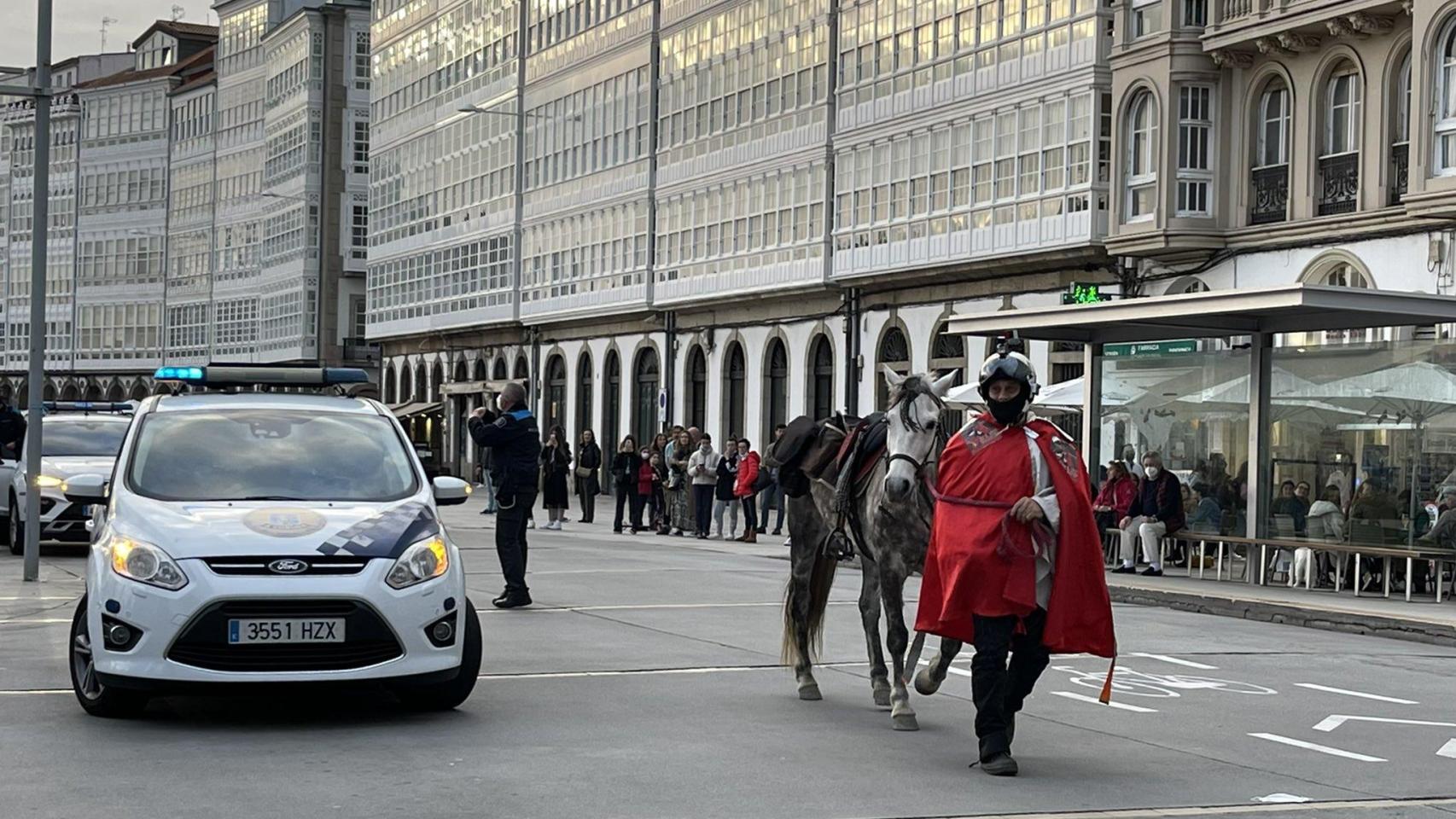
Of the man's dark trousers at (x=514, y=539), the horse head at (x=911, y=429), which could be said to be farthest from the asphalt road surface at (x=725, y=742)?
the man's dark trousers at (x=514, y=539)

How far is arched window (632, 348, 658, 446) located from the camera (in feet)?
200

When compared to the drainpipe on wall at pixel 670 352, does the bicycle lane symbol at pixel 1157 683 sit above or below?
below

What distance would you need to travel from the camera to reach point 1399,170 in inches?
1330

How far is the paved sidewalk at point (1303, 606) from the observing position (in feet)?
66.3

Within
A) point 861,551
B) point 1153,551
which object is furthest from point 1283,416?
point 861,551

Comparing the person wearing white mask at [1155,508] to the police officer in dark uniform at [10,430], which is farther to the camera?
the police officer in dark uniform at [10,430]

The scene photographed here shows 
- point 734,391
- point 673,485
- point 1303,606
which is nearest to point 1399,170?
point 1303,606

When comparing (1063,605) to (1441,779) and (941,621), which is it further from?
(1441,779)

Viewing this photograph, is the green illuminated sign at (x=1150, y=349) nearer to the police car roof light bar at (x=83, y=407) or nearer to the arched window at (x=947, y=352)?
the police car roof light bar at (x=83, y=407)

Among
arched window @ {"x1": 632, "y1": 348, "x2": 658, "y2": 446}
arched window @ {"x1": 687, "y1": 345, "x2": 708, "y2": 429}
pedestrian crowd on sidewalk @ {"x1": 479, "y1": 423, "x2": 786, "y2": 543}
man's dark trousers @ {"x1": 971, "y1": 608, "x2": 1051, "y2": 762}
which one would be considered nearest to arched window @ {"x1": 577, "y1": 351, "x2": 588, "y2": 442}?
arched window @ {"x1": 632, "y1": 348, "x2": 658, "y2": 446}

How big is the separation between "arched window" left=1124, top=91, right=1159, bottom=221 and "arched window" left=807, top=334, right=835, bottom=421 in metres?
13.0

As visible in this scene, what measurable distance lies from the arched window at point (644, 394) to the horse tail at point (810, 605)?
4786cm

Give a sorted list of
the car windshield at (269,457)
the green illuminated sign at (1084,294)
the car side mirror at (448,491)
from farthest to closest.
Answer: the green illuminated sign at (1084,294) → the car side mirror at (448,491) → the car windshield at (269,457)

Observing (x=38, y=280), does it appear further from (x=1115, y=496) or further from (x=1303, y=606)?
(x=1115, y=496)
